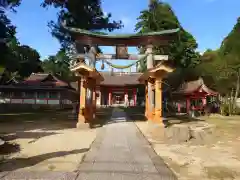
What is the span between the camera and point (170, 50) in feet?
121

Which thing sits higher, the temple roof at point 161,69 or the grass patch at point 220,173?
the temple roof at point 161,69

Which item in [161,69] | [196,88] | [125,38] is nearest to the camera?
[161,69]

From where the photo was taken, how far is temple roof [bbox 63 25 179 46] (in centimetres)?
1711

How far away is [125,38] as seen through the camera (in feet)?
57.3

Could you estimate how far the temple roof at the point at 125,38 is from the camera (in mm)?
17109

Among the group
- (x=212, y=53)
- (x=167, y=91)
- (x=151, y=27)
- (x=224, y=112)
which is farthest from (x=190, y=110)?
(x=212, y=53)

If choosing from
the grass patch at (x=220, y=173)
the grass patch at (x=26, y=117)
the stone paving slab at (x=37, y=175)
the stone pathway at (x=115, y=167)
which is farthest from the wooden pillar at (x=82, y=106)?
the grass patch at (x=220, y=173)

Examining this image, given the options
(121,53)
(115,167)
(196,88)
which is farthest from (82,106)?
(196,88)

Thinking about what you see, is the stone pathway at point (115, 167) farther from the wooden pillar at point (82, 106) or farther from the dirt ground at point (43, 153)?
the wooden pillar at point (82, 106)

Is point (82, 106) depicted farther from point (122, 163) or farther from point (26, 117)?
point (26, 117)

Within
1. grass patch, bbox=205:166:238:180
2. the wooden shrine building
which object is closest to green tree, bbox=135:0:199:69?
the wooden shrine building

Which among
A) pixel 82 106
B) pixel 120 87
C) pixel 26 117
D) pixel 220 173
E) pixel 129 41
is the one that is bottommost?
pixel 220 173

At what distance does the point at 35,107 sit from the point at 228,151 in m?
32.7

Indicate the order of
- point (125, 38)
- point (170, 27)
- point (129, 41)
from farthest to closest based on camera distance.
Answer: point (170, 27), point (129, 41), point (125, 38)
